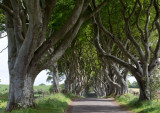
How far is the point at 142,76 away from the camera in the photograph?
16531mm

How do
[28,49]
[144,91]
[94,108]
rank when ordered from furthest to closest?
[144,91] < [94,108] < [28,49]

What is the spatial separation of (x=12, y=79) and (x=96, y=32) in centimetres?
868

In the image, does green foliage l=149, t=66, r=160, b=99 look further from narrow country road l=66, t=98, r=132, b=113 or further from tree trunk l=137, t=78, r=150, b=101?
narrow country road l=66, t=98, r=132, b=113

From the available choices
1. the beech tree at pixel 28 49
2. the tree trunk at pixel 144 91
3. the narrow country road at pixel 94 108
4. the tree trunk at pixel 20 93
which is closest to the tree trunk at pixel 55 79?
the narrow country road at pixel 94 108

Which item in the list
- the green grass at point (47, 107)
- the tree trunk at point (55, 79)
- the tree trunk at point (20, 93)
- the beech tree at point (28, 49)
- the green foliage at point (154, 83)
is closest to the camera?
the green grass at point (47, 107)

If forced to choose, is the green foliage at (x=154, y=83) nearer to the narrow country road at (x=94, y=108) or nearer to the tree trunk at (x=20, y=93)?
the narrow country road at (x=94, y=108)

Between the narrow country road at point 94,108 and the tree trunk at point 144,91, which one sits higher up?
the tree trunk at point 144,91

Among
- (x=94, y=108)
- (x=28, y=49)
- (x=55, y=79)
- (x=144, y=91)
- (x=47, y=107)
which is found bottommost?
(x=94, y=108)

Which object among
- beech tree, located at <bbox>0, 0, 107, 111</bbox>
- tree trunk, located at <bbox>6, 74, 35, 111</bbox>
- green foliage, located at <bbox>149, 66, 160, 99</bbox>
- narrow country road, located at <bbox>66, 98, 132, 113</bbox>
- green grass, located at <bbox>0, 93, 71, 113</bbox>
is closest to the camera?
green grass, located at <bbox>0, 93, 71, 113</bbox>

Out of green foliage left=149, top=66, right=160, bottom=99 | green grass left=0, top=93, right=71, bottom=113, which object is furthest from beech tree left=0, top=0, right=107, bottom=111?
green foliage left=149, top=66, right=160, bottom=99

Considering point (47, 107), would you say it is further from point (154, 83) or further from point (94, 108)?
point (154, 83)

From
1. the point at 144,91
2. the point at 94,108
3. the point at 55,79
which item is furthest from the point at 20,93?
the point at 55,79

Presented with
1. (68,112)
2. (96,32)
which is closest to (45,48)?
(68,112)

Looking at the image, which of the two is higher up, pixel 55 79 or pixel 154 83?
pixel 55 79
